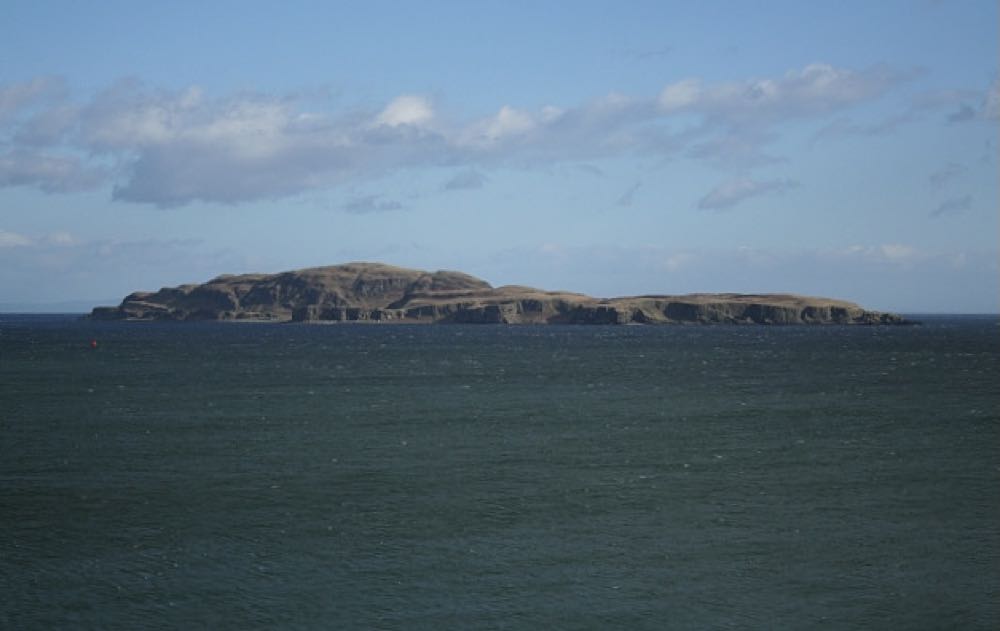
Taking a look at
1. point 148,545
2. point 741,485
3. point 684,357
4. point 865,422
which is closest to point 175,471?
point 148,545

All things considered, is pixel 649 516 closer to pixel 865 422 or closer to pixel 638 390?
pixel 865 422

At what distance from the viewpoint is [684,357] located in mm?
178500

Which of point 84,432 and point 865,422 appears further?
point 865,422

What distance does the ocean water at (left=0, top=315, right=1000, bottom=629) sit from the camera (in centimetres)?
3366

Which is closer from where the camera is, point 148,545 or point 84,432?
point 148,545

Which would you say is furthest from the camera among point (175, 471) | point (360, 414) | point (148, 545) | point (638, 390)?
point (638, 390)

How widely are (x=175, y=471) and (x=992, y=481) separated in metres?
46.8

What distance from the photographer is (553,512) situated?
4659cm

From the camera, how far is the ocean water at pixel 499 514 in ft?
110

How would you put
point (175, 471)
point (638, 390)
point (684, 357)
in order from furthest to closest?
1. point (684, 357)
2. point (638, 390)
3. point (175, 471)

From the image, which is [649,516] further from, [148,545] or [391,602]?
[148,545]

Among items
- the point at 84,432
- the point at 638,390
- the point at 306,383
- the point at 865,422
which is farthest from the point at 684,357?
the point at 84,432

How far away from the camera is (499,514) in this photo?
4606 centimetres

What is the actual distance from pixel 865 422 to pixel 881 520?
3905 cm
